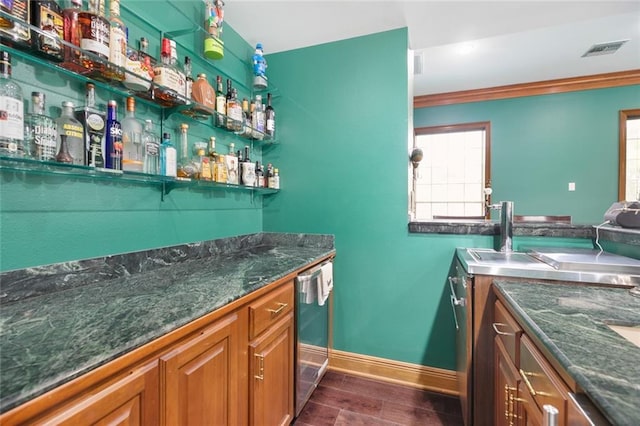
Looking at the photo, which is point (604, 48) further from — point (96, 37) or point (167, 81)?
point (96, 37)

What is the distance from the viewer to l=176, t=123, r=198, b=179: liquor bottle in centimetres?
140

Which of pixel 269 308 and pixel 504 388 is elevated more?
pixel 269 308

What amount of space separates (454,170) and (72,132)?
4281mm

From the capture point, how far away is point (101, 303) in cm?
83


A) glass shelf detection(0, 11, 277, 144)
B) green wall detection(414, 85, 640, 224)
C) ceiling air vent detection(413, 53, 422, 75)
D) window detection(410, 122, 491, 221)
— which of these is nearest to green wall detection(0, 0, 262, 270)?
glass shelf detection(0, 11, 277, 144)

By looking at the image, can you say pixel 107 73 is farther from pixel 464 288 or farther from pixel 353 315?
pixel 353 315

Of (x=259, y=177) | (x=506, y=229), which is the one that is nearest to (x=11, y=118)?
(x=259, y=177)

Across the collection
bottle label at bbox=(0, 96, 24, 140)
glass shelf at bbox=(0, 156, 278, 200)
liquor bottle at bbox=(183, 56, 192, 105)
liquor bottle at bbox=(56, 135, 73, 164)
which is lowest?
glass shelf at bbox=(0, 156, 278, 200)

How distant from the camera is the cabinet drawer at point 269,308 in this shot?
1.06 m

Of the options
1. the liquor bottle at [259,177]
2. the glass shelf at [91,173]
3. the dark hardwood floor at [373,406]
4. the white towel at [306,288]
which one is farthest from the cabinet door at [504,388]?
the liquor bottle at [259,177]

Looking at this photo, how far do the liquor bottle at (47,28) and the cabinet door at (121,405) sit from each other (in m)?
1.00

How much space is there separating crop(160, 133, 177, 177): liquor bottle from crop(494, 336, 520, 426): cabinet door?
1.57 metres

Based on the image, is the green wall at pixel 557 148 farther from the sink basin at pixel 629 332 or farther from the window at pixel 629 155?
the sink basin at pixel 629 332

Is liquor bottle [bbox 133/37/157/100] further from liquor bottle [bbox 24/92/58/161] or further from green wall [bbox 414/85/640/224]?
green wall [bbox 414/85/640/224]
